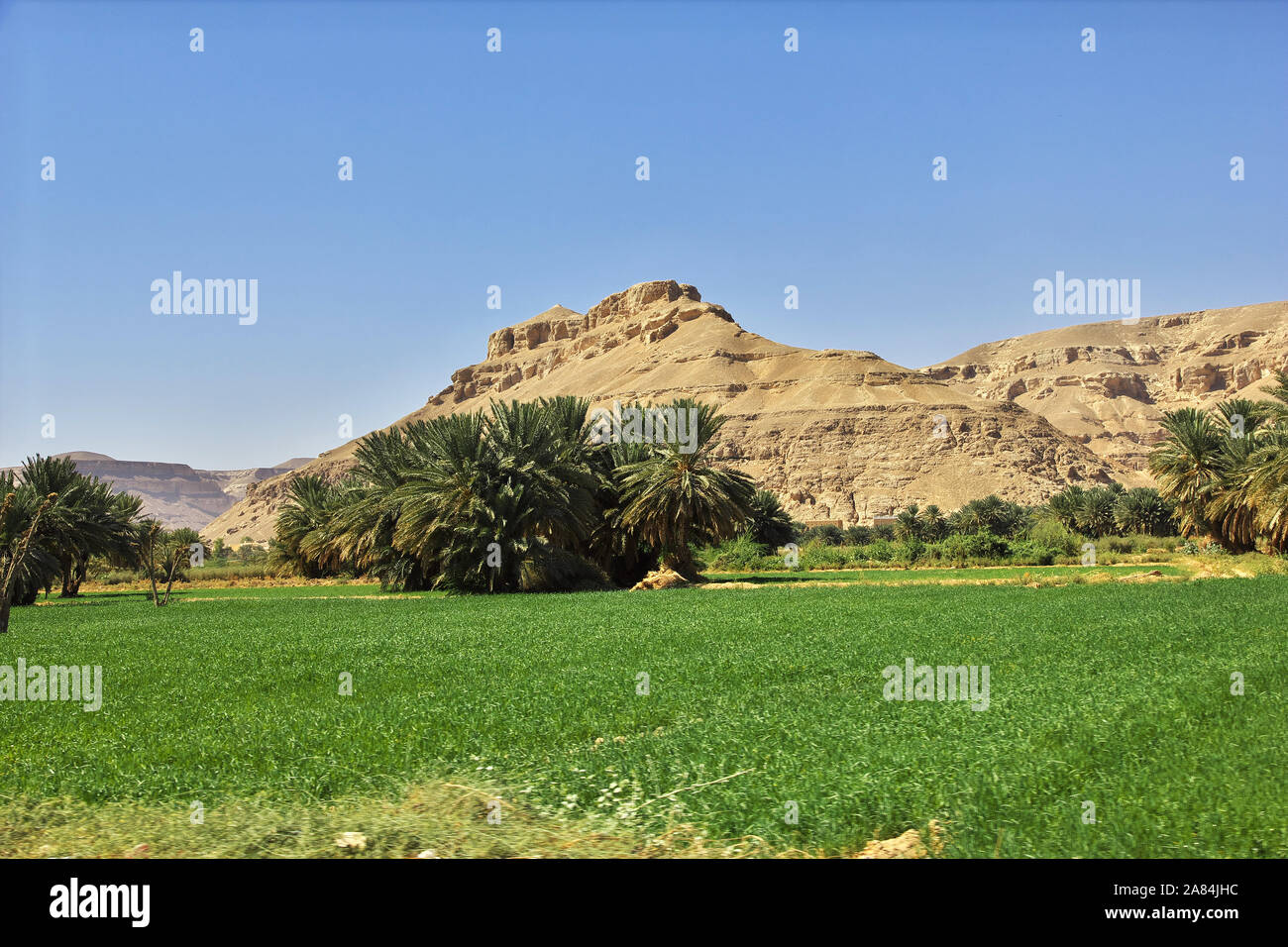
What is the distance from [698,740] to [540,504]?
87.2 feet

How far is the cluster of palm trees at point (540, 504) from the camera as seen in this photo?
1335 inches

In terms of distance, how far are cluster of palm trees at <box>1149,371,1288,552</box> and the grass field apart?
2403 cm

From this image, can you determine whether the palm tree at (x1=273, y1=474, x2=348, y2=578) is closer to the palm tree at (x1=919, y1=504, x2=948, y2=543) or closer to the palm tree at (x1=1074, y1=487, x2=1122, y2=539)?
the palm tree at (x1=919, y1=504, x2=948, y2=543)

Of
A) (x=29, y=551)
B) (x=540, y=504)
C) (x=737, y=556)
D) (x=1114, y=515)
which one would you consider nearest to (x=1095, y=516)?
(x=1114, y=515)

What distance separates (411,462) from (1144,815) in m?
35.1

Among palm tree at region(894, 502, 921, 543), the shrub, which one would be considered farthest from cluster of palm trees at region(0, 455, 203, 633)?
palm tree at region(894, 502, 921, 543)

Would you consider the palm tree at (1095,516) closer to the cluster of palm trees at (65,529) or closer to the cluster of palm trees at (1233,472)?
the cluster of palm trees at (1233,472)

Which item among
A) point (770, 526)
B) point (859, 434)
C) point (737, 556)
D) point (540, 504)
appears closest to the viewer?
point (540, 504)

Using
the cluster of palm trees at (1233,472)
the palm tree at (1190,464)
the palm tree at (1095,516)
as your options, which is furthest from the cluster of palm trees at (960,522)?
the cluster of palm trees at (1233,472)

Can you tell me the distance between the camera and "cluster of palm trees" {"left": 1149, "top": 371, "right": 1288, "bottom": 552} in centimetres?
3597

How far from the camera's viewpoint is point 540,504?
111 ft

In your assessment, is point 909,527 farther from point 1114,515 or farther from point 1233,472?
point 1233,472

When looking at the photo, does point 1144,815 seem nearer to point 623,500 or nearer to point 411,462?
point 623,500

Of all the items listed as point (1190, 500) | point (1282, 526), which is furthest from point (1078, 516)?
point (1282, 526)
